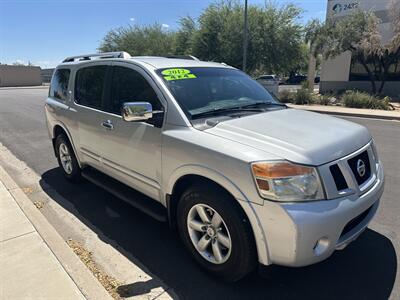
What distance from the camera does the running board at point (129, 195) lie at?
3379 millimetres

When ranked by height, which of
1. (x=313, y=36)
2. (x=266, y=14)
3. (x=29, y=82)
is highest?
(x=266, y=14)

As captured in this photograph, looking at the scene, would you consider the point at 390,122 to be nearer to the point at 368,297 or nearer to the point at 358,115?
the point at 358,115

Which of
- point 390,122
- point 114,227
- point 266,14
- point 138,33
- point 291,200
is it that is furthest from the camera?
point 138,33

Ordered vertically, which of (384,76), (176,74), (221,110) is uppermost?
(176,74)

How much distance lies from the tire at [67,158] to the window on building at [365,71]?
21.9m

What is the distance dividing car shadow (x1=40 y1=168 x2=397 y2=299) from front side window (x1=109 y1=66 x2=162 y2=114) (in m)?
1.08

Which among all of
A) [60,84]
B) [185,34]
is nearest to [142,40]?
[185,34]

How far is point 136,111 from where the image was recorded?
9.82 feet

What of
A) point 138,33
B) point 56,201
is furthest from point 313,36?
point 138,33

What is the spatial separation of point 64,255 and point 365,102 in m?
15.9

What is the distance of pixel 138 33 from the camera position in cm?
3931

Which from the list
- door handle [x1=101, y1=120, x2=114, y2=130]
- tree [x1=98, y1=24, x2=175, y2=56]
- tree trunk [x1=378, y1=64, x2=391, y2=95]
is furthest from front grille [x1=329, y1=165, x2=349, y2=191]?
tree [x1=98, y1=24, x2=175, y2=56]

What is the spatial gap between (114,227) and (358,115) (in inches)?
487

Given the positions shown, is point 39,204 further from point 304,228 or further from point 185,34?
point 185,34
